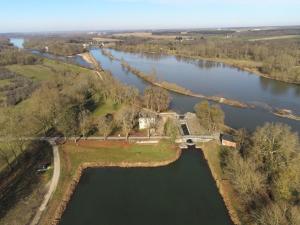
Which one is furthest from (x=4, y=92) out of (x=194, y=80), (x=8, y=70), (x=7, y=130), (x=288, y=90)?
(x=288, y=90)

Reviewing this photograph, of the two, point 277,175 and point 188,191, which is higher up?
point 277,175

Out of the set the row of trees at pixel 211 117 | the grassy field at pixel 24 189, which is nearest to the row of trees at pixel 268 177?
the row of trees at pixel 211 117

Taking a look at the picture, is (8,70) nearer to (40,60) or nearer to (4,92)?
(40,60)

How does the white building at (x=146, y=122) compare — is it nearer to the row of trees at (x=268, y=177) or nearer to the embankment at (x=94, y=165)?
the embankment at (x=94, y=165)

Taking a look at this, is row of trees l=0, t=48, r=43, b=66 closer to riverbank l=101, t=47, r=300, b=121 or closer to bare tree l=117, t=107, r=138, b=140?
riverbank l=101, t=47, r=300, b=121

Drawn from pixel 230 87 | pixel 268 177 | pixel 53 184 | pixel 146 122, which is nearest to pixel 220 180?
pixel 268 177
